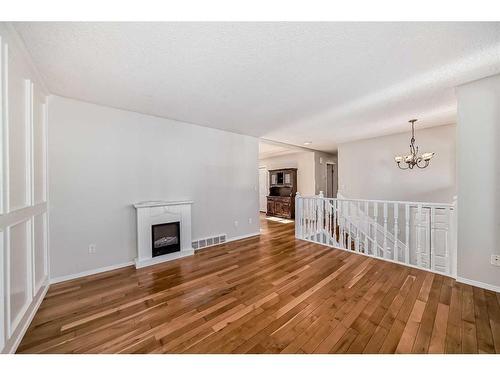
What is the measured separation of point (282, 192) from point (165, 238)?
5.46 m

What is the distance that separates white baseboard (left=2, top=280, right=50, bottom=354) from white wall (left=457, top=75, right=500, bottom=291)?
448 cm

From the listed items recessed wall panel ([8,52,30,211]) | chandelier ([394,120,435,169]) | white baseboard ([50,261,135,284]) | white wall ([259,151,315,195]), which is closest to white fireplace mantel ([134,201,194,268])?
white baseboard ([50,261,135,284])

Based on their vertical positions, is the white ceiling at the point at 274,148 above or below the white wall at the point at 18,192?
above

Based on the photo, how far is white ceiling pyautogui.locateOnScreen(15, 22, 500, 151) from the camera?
4.91 ft

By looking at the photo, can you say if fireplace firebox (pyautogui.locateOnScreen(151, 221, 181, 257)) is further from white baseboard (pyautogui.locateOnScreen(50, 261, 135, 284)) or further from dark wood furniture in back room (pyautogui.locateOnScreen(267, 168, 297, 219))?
dark wood furniture in back room (pyautogui.locateOnScreen(267, 168, 297, 219))

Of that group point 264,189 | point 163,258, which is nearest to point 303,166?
point 264,189

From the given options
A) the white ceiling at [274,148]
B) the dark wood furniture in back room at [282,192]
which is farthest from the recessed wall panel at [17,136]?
the dark wood furniture in back room at [282,192]

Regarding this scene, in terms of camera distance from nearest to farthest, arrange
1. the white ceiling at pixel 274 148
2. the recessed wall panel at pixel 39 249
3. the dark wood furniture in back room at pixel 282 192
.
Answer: the recessed wall panel at pixel 39 249, the white ceiling at pixel 274 148, the dark wood furniture in back room at pixel 282 192

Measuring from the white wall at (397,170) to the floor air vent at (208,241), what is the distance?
4.17 m

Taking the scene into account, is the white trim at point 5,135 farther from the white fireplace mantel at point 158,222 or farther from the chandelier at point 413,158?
the chandelier at point 413,158

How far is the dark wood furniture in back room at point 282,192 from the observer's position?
7.14 m

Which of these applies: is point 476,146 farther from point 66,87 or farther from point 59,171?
point 59,171

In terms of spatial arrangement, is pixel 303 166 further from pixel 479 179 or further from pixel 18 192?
pixel 18 192
